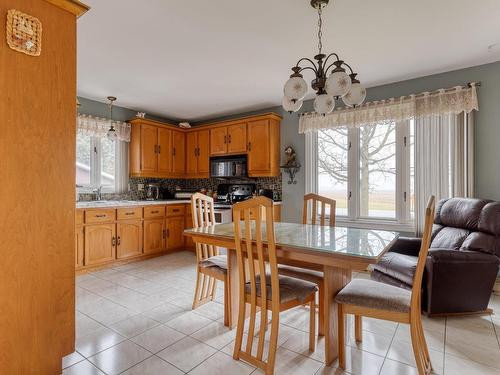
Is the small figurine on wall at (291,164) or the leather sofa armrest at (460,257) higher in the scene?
the small figurine on wall at (291,164)

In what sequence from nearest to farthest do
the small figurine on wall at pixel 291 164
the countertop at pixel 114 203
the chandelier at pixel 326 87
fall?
1. the chandelier at pixel 326 87
2. the countertop at pixel 114 203
3. the small figurine on wall at pixel 291 164

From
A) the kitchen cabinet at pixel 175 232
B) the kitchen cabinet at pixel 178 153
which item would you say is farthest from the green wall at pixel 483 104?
the kitchen cabinet at pixel 175 232

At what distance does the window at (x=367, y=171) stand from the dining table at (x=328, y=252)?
1720 mm

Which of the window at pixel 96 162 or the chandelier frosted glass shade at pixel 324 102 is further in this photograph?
the window at pixel 96 162

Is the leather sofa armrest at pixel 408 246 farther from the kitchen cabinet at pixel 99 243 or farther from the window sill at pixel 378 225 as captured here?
the kitchen cabinet at pixel 99 243

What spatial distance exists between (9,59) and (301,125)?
350 cm

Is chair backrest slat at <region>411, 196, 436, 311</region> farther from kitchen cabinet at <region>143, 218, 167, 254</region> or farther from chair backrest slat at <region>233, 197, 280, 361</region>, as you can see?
kitchen cabinet at <region>143, 218, 167, 254</region>

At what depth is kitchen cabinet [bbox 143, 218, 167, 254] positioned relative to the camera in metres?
4.29

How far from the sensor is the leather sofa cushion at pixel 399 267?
240cm

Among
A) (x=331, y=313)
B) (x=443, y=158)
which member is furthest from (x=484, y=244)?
(x=331, y=313)

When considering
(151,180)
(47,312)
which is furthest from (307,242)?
(151,180)

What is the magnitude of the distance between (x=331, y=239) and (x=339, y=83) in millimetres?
1011

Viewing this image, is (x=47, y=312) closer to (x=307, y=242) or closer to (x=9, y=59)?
(x=9, y=59)

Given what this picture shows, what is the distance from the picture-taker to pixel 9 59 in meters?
1.41
